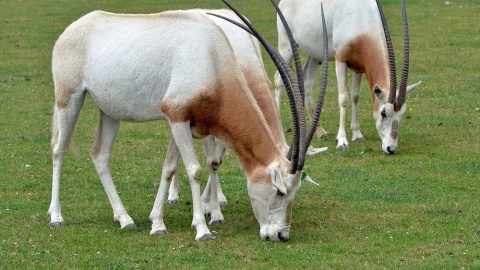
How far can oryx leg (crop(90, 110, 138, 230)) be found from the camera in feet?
25.6

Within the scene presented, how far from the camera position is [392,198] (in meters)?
8.57

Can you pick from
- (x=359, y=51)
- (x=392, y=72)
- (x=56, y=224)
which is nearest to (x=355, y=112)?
(x=359, y=51)

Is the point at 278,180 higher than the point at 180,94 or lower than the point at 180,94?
lower

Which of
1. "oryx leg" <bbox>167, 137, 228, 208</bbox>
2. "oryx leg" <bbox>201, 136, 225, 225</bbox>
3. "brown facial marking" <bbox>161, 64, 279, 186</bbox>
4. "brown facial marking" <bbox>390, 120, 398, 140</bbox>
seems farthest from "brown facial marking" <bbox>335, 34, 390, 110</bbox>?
"brown facial marking" <bbox>161, 64, 279, 186</bbox>

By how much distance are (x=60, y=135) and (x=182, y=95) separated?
5.36ft

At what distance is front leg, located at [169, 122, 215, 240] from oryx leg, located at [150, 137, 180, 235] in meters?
0.35

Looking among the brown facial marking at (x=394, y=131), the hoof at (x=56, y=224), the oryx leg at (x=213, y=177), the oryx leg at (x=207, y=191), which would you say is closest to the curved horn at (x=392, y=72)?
the brown facial marking at (x=394, y=131)

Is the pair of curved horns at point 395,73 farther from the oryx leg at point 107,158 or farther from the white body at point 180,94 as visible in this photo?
the oryx leg at point 107,158

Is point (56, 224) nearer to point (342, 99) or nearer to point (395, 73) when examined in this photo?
point (395, 73)

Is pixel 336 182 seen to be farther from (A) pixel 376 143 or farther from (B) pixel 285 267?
(B) pixel 285 267

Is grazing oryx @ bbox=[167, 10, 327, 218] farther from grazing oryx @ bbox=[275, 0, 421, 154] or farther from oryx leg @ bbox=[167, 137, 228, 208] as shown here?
grazing oryx @ bbox=[275, 0, 421, 154]

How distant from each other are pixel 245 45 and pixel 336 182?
8.64 ft

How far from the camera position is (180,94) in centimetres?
701

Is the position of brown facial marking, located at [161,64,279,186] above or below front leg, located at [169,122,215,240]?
above
